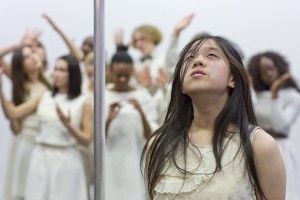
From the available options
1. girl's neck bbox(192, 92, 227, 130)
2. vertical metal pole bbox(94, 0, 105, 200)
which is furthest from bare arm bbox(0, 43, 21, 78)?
girl's neck bbox(192, 92, 227, 130)

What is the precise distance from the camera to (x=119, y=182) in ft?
9.88

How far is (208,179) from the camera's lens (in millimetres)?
1216

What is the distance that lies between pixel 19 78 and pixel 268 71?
1.19m

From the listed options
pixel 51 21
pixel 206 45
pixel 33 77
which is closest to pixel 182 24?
pixel 51 21

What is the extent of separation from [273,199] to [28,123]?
195cm

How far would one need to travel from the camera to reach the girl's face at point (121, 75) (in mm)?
2977

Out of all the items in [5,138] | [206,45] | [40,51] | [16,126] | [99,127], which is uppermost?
[206,45]

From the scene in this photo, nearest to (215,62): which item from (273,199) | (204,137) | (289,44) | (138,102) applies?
(204,137)

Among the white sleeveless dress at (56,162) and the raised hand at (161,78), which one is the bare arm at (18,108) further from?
the raised hand at (161,78)

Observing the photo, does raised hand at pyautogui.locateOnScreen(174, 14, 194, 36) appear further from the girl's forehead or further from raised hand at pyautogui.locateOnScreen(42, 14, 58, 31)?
the girl's forehead

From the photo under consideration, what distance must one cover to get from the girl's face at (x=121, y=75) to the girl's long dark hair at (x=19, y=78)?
0.34 m

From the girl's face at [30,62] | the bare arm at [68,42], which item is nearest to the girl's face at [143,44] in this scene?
the bare arm at [68,42]

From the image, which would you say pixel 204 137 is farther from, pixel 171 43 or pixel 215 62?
pixel 171 43

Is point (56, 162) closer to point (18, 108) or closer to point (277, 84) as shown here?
point (18, 108)
